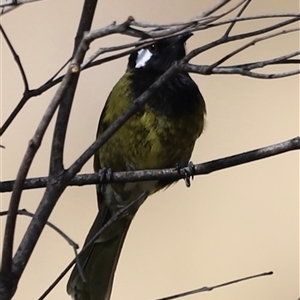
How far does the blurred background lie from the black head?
0.44ft

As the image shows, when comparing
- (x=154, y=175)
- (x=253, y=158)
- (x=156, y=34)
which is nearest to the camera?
(x=156, y=34)

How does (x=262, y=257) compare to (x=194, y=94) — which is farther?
(x=262, y=257)

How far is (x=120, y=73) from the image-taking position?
1.24 m

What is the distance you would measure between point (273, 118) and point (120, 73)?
39 centimetres

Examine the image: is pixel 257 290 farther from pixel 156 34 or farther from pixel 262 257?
pixel 156 34

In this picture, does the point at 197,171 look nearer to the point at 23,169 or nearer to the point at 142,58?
the point at 23,169

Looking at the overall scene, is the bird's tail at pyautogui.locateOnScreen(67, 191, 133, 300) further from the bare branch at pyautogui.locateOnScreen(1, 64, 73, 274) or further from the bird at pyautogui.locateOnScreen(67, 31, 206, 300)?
the bare branch at pyautogui.locateOnScreen(1, 64, 73, 274)

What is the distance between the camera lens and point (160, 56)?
109 cm

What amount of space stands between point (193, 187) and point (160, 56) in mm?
349

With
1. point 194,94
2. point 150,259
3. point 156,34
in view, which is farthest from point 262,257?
point 156,34

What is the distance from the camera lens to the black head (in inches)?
42.4

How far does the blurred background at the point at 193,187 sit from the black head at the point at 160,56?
0.44 ft

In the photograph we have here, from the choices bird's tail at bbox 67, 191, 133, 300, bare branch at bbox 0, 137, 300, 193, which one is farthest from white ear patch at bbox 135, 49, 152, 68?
bare branch at bbox 0, 137, 300, 193

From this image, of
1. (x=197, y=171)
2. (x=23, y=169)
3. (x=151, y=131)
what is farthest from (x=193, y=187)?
(x=23, y=169)
